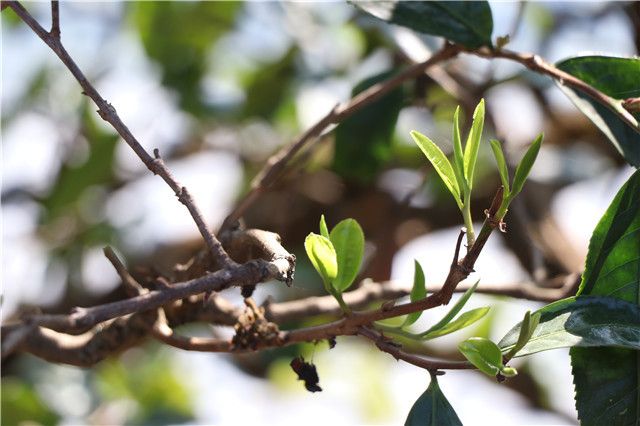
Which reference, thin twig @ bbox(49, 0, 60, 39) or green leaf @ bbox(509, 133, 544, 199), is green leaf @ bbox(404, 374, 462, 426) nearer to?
green leaf @ bbox(509, 133, 544, 199)

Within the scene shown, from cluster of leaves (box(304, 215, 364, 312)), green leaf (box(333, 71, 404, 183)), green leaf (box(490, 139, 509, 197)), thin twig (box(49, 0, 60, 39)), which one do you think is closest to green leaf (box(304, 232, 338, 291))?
cluster of leaves (box(304, 215, 364, 312))

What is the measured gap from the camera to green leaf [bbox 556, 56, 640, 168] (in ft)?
2.14

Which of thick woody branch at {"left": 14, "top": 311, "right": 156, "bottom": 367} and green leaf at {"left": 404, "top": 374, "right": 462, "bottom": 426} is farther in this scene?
thick woody branch at {"left": 14, "top": 311, "right": 156, "bottom": 367}

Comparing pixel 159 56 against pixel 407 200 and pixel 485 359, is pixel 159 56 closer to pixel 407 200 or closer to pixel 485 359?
pixel 407 200

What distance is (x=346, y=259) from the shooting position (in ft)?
1.88

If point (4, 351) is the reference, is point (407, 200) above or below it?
above

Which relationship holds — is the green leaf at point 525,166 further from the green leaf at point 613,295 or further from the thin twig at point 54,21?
the thin twig at point 54,21

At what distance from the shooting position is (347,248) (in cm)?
58

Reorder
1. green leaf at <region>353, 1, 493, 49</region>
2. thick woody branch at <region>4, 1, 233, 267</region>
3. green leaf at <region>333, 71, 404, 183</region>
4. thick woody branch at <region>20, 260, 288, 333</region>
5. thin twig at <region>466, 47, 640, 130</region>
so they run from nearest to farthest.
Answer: thick woody branch at <region>20, 260, 288, 333</region> → thick woody branch at <region>4, 1, 233, 267</region> → thin twig at <region>466, 47, 640, 130</region> → green leaf at <region>353, 1, 493, 49</region> → green leaf at <region>333, 71, 404, 183</region>

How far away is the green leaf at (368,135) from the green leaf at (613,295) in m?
0.41

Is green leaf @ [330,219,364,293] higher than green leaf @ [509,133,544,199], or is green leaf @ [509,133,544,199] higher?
green leaf @ [330,219,364,293]

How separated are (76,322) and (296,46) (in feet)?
3.61

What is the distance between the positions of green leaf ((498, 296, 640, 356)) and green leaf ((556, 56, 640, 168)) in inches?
5.8

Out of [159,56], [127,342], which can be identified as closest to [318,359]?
[159,56]
